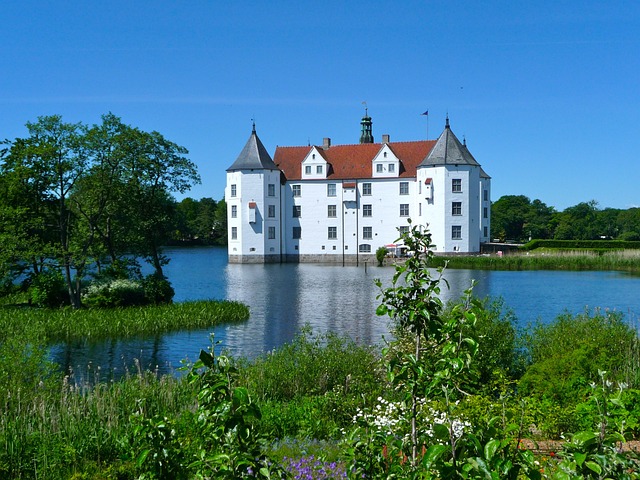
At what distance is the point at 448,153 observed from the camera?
51281 mm

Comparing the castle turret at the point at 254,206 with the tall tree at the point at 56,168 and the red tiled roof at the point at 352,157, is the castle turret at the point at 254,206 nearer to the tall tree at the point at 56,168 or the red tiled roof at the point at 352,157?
the red tiled roof at the point at 352,157

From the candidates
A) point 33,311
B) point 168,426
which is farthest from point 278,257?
point 168,426

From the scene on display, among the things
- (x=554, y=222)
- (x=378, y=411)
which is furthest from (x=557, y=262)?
(x=554, y=222)

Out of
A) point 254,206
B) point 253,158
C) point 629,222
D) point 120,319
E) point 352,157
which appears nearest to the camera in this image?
point 120,319

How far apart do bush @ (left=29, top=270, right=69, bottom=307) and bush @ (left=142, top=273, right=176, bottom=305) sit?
2.83 m

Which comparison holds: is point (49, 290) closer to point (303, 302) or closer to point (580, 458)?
point (303, 302)

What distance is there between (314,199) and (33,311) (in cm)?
3739

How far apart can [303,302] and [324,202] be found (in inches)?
1185

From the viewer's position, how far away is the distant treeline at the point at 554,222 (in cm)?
9044

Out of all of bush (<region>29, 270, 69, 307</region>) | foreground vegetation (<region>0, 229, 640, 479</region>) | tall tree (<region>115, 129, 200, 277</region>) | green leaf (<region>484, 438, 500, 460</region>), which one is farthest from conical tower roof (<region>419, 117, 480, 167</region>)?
green leaf (<region>484, 438, 500, 460</region>)

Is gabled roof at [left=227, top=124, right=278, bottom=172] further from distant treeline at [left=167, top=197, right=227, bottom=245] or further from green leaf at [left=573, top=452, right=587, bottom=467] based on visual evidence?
green leaf at [left=573, top=452, right=587, bottom=467]

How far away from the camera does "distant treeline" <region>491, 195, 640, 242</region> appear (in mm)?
90438

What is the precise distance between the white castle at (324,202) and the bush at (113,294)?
30977 mm

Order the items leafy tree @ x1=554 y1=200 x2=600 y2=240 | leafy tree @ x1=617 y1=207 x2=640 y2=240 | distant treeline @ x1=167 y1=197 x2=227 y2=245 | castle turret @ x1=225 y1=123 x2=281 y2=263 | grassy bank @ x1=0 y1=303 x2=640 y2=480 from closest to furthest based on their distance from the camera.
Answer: grassy bank @ x1=0 y1=303 x2=640 y2=480
castle turret @ x1=225 y1=123 x2=281 y2=263
leafy tree @ x1=554 y1=200 x2=600 y2=240
leafy tree @ x1=617 y1=207 x2=640 y2=240
distant treeline @ x1=167 y1=197 x2=227 y2=245
